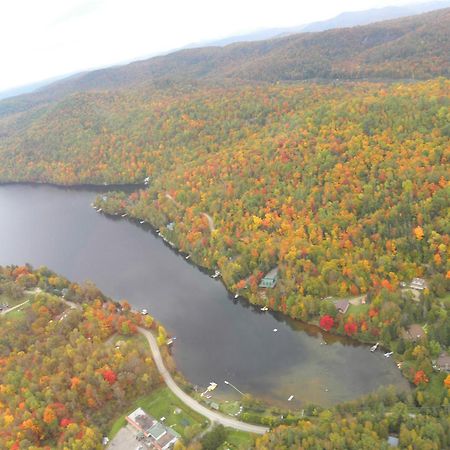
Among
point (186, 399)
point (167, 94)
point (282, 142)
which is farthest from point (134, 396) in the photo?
point (167, 94)

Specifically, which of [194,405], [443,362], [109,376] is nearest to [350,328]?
[443,362]

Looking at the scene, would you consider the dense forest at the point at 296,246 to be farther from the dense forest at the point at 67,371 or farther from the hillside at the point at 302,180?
the hillside at the point at 302,180

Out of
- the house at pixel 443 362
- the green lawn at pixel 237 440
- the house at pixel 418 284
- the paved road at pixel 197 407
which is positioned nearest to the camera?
the green lawn at pixel 237 440

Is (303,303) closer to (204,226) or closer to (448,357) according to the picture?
(448,357)

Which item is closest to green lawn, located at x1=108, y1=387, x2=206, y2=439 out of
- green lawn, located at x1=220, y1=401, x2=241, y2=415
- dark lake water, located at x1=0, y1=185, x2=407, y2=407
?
green lawn, located at x1=220, y1=401, x2=241, y2=415

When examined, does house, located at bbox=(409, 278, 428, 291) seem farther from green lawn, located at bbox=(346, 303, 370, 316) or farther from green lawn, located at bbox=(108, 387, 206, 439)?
green lawn, located at bbox=(108, 387, 206, 439)

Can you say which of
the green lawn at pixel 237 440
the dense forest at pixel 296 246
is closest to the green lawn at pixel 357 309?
the dense forest at pixel 296 246

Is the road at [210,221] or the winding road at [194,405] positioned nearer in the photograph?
the winding road at [194,405]
